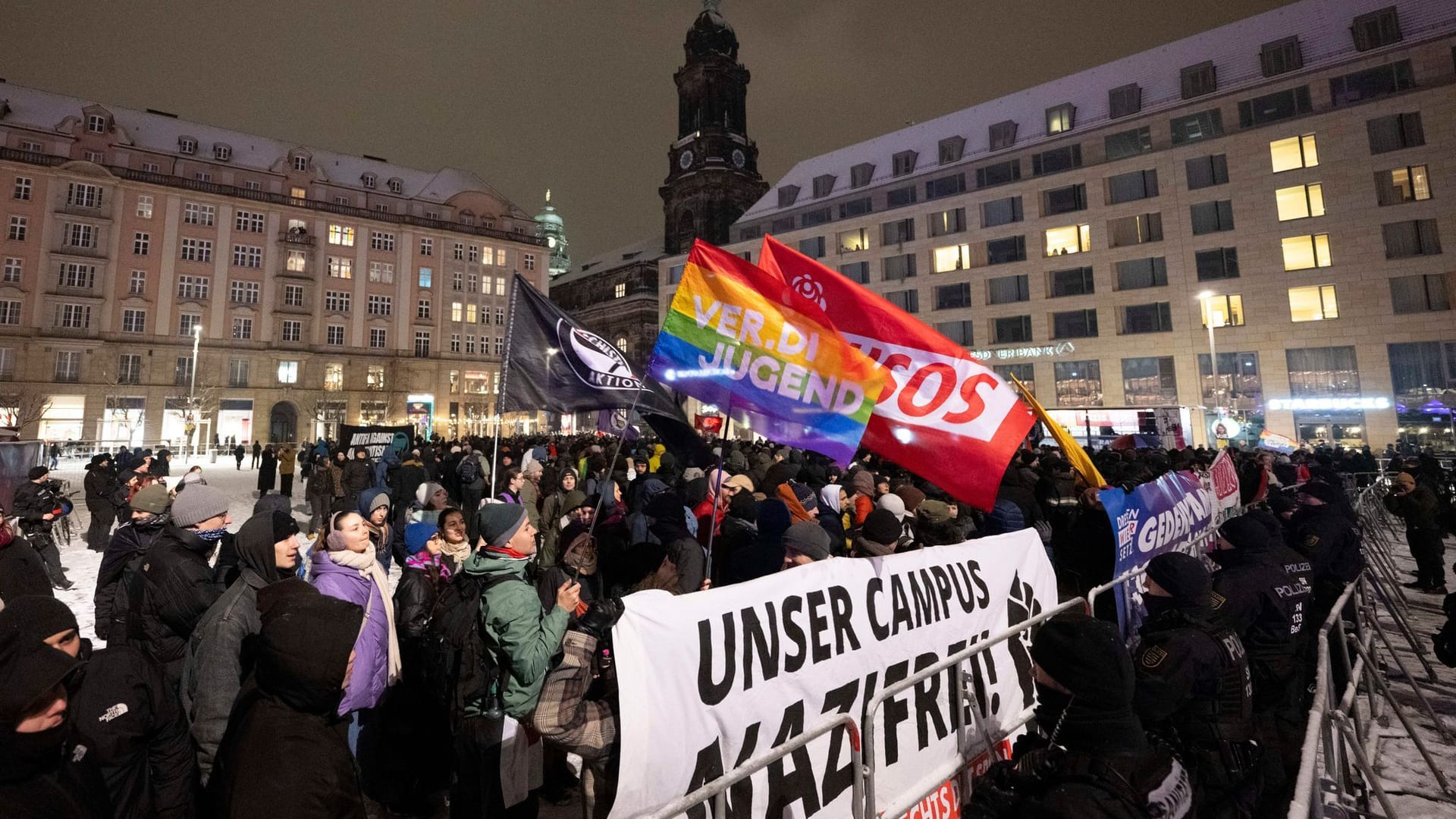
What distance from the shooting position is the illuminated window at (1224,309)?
36438 millimetres

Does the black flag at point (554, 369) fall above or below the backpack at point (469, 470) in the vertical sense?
above

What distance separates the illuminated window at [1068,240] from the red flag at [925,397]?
43.0m

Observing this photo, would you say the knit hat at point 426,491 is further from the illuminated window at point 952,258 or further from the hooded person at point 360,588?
the illuminated window at point 952,258

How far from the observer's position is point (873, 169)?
5181cm

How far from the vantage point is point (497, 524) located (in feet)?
10.6

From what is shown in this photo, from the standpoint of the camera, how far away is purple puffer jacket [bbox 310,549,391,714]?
3.58 m

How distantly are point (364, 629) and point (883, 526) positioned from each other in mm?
3656

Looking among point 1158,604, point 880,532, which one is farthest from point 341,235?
point 1158,604

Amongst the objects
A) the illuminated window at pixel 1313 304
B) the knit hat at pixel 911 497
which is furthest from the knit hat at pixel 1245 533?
the illuminated window at pixel 1313 304

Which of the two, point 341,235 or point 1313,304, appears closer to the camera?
point 1313,304

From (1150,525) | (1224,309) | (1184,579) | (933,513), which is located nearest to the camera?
(1184,579)

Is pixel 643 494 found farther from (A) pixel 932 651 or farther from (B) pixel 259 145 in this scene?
(B) pixel 259 145

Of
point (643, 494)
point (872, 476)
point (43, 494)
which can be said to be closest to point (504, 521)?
point (643, 494)

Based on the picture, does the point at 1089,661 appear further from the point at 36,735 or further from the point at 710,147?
the point at 710,147
